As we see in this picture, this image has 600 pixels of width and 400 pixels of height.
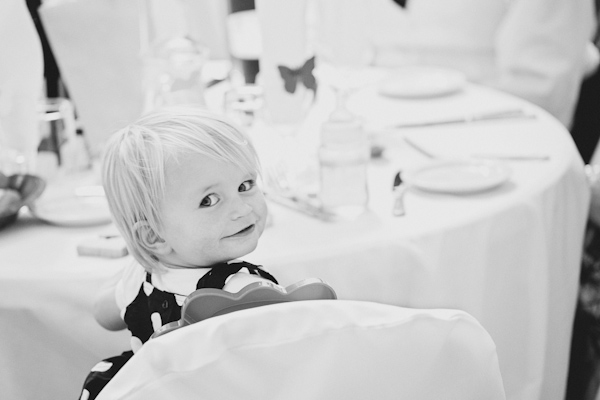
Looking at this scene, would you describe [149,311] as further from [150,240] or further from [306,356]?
[306,356]

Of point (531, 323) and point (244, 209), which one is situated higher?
point (244, 209)

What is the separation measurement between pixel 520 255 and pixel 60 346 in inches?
33.1

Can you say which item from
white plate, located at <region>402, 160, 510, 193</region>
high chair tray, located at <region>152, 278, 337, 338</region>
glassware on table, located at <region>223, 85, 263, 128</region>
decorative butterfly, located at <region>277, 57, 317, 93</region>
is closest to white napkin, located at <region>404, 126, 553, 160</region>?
white plate, located at <region>402, 160, 510, 193</region>

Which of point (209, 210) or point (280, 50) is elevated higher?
point (209, 210)

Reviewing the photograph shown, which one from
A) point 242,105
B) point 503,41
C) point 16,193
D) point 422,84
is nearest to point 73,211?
point 16,193

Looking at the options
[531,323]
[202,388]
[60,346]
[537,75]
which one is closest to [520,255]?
[531,323]

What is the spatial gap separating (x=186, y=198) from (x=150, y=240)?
95 mm

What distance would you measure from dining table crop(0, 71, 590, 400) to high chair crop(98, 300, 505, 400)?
1.86 ft

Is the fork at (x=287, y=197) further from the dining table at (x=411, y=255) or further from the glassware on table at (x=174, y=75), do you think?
the glassware on table at (x=174, y=75)

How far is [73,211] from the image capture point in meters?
1.49

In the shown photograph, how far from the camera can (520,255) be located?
147 centimetres

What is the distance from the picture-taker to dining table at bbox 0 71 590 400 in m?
1.28

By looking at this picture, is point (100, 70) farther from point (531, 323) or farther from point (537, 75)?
point (537, 75)

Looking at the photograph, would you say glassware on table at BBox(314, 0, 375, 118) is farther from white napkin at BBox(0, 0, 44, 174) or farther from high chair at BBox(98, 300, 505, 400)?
high chair at BBox(98, 300, 505, 400)
